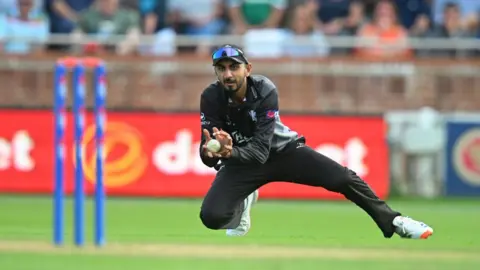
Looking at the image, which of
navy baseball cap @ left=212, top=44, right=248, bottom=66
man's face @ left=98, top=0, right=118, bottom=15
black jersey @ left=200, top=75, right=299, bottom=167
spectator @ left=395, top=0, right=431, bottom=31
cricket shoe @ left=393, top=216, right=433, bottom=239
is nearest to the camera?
navy baseball cap @ left=212, top=44, right=248, bottom=66

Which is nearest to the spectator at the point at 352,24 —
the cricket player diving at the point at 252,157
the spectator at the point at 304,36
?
the spectator at the point at 304,36

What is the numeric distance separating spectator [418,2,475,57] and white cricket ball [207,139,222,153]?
11.0 m

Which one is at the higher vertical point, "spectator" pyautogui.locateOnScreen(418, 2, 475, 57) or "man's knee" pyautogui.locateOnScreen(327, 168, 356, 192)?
"spectator" pyautogui.locateOnScreen(418, 2, 475, 57)

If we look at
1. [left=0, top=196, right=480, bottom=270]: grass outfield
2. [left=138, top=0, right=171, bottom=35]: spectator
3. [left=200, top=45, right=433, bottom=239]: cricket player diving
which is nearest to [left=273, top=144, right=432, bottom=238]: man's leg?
[left=200, top=45, right=433, bottom=239]: cricket player diving

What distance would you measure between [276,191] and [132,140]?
104 inches

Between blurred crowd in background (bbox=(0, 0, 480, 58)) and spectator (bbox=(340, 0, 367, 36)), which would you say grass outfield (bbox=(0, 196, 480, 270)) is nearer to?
blurred crowd in background (bbox=(0, 0, 480, 58))

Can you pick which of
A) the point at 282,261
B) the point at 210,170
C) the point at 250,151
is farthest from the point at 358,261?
the point at 210,170

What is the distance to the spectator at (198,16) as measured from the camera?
19.5 metres

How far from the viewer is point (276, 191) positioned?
1872 centimetres

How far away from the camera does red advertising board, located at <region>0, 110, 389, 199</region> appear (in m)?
18.7

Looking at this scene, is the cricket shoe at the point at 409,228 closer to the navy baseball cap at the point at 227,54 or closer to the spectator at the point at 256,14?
the navy baseball cap at the point at 227,54

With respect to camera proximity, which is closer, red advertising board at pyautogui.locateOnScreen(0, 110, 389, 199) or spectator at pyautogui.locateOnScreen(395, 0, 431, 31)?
red advertising board at pyautogui.locateOnScreen(0, 110, 389, 199)

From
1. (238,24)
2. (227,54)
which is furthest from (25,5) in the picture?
(227,54)

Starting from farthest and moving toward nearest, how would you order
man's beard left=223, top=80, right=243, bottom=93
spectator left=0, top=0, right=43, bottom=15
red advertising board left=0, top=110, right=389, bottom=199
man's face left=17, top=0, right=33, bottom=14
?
1. spectator left=0, top=0, right=43, bottom=15
2. man's face left=17, top=0, right=33, bottom=14
3. red advertising board left=0, top=110, right=389, bottom=199
4. man's beard left=223, top=80, right=243, bottom=93
